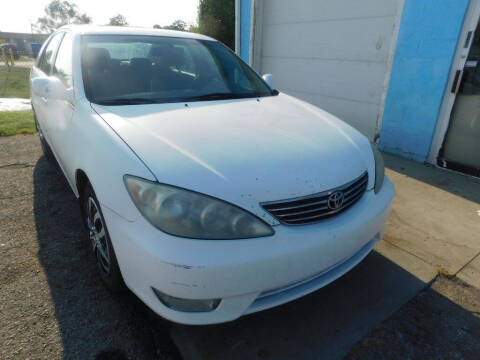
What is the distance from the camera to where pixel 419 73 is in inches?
155

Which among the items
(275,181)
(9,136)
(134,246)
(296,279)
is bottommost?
(9,136)

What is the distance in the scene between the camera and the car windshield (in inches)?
82.8

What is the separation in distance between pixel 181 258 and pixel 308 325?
93cm

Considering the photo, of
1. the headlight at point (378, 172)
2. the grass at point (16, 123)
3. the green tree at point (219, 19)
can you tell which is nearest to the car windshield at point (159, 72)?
the headlight at point (378, 172)

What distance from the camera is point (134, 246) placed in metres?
1.36

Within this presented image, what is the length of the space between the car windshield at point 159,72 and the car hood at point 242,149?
181mm

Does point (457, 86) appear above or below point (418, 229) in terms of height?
above

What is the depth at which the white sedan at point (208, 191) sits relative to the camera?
1314 mm

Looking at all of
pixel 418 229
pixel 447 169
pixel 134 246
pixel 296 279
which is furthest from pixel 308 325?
pixel 447 169

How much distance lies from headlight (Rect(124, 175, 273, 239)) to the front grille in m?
0.10

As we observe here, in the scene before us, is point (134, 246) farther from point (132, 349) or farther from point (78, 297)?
point (78, 297)

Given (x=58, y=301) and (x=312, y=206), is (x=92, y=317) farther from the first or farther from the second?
(x=312, y=206)

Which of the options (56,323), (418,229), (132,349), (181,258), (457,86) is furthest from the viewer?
(457,86)

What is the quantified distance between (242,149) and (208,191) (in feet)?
1.15
